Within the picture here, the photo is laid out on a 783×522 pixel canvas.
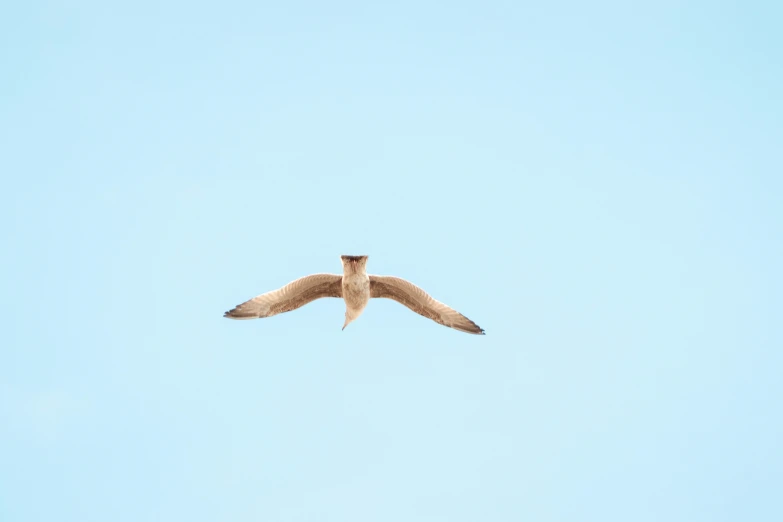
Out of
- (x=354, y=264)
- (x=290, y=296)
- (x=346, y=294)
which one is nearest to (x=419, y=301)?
(x=346, y=294)

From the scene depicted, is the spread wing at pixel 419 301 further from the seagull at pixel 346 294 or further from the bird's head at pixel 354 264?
the bird's head at pixel 354 264

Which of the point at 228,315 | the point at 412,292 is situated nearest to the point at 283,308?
the point at 228,315

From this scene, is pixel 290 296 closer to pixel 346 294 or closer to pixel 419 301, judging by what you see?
pixel 346 294

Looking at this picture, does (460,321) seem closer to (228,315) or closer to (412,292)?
(412,292)

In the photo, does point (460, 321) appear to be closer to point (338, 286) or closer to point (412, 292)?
point (412, 292)

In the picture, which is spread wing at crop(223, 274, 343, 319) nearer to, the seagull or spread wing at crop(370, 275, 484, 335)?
the seagull
